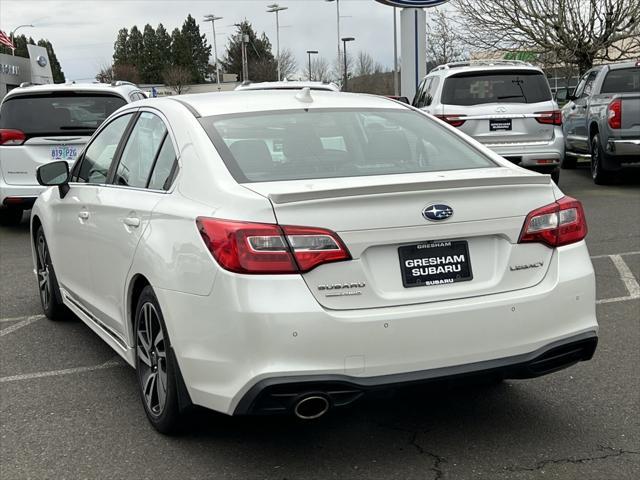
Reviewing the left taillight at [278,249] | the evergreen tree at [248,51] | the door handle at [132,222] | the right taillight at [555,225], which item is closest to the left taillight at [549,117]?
the right taillight at [555,225]

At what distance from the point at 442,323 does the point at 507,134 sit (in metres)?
9.10

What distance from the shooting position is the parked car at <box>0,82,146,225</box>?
10.1m

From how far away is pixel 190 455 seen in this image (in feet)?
12.3

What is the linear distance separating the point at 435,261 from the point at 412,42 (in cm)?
1854

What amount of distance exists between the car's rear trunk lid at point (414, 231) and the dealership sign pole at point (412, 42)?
18.1 m

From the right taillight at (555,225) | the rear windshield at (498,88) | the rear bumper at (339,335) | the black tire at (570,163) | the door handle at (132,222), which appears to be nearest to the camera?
the rear bumper at (339,335)

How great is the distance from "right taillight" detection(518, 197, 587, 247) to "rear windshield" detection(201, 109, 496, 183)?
0.50 metres

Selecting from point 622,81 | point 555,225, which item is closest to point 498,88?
point 622,81

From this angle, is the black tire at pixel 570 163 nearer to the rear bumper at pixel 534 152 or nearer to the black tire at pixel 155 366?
the rear bumper at pixel 534 152

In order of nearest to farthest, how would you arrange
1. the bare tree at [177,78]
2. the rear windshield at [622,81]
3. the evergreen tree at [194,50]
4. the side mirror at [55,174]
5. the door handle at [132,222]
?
1. the door handle at [132,222]
2. the side mirror at [55,174]
3. the rear windshield at [622,81]
4. the bare tree at [177,78]
5. the evergreen tree at [194,50]

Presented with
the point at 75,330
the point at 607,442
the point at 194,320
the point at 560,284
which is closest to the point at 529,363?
the point at 560,284

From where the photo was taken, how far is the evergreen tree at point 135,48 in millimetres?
122188

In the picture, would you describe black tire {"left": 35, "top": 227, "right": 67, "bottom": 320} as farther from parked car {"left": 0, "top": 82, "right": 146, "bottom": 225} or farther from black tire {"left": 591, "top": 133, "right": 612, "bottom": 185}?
black tire {"left": 591, "top": 133, "right": 612, "bottom": 185}

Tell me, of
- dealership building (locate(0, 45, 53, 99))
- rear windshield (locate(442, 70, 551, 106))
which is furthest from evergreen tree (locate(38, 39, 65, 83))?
rear windshield (locate(442, 70, 551, 106))
